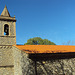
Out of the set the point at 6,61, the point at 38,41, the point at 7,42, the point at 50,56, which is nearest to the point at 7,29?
the point at 7,42

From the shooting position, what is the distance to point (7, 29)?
1441cm

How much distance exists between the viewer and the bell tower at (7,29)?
1306 centimetres

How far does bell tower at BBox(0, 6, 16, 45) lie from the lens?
13062 mm

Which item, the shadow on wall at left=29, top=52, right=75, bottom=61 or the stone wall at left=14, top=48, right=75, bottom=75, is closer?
the stone wall at left=14, top=48, right=75, bottom=75

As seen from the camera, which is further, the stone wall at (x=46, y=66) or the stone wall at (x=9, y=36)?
the stone wall at (x=9, y=36)

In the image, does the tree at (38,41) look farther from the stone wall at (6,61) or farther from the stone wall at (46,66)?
the stone wall at (46,66)

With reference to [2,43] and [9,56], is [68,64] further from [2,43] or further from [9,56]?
[2,43]

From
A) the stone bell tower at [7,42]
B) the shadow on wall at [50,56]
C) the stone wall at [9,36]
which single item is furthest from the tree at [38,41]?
the shadow on wall at [50,56]

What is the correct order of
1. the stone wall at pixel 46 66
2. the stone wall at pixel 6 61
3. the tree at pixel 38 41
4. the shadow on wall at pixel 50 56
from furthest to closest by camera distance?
the tree at pixel 38 41 < the stone wall at pixel 6 61 < the shadow on wall at pixel 50 56 < the stone wall at pixel 46 66

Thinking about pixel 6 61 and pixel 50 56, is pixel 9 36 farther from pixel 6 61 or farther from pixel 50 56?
pixel 50 56

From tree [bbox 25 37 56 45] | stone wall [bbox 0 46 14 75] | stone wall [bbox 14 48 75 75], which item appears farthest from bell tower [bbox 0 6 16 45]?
tree [bbox 25 37 56 45]

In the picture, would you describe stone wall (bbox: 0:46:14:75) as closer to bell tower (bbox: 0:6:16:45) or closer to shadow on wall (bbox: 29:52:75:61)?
bell tower (bbox: 0:6:16:45)

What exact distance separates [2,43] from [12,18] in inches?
149

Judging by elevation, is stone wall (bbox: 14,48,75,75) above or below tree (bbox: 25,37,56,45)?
below
